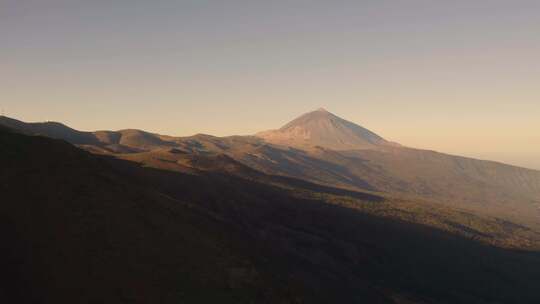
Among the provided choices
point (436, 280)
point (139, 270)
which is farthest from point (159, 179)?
point (436, 280)

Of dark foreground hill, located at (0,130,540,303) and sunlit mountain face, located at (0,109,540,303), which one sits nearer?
dark foreground hill, located at (0,130,540,303)

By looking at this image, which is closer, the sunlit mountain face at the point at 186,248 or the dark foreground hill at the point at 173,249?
the dark foreground hill at the point at 173,249

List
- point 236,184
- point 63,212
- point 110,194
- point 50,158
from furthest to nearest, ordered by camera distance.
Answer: point 236,184 → point 50,158 → point 110,194 → point 63,212

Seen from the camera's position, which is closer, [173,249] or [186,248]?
[173,249]

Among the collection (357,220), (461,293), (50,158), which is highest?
(50,158)

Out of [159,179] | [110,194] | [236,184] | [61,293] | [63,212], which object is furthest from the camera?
[236,184]

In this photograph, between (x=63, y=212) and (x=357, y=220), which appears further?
(x=357, y=220)

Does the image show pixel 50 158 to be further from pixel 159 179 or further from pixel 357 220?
pixel 357 220

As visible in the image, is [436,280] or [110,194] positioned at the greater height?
[110,194]
